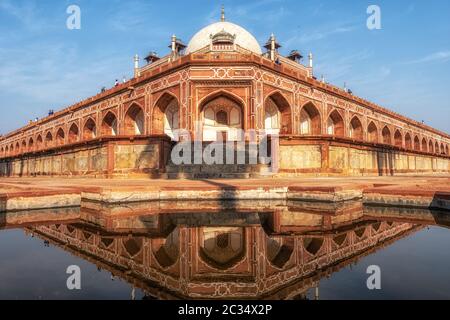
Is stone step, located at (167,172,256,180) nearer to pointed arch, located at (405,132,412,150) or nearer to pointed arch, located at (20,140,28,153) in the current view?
pointed arch, located at (405,132,412,150)

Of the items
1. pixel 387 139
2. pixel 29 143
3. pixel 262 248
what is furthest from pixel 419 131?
pixel 29 143

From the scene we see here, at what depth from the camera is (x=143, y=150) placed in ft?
44.2

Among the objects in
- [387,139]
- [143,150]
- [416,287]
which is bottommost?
[416,287]

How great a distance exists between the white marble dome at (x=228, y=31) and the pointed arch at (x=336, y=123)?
33.0 ft

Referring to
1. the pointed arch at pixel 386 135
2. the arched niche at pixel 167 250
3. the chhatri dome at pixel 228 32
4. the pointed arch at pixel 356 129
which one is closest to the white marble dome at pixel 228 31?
the chhatri dome at pixel 228 32

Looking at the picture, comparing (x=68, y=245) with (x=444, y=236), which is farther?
(x=444, y=236)

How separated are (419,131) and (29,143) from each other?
4653 centimetres

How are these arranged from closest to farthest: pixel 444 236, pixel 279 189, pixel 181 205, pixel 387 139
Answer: pixel 444 236 → pixel 181 205 → pixel 279 189 → pixel 387 139

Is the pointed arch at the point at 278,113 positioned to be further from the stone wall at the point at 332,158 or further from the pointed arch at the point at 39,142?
the pointed arch at the point at 39,142

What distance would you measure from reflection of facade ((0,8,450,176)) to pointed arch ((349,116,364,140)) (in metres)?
0.09

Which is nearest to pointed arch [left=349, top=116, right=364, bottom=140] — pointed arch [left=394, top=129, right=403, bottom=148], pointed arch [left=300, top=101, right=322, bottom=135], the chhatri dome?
pointed arch [left=300, top=101, right=322, bottom=135]

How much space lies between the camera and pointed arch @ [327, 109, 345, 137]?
2527 cm

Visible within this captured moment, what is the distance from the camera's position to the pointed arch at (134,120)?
75.8ft

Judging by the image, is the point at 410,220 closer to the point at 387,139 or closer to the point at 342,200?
the point at 342,200
